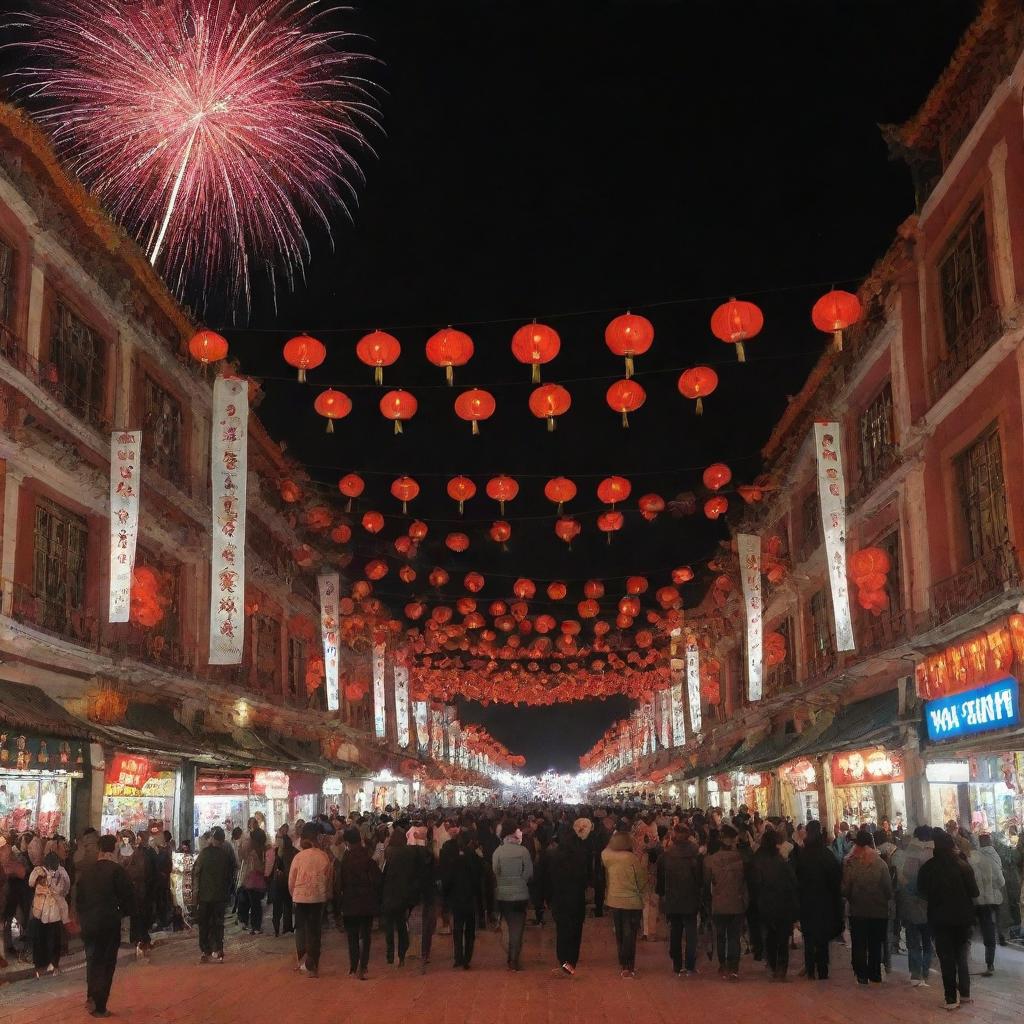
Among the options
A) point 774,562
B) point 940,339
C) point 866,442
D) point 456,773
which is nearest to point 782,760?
point 774,562

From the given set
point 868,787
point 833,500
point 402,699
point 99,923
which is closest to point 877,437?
point 833,500

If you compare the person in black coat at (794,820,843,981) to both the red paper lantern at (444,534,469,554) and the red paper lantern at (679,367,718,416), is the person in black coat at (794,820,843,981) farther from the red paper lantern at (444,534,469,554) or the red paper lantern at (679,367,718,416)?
the red paper lantern at (444,534,469,554)

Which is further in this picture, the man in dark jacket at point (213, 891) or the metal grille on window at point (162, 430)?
the metal grille on window at point (162, 430)

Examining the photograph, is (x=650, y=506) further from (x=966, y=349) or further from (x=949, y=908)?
(x=949, y=908)

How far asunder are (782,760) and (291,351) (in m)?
17.5

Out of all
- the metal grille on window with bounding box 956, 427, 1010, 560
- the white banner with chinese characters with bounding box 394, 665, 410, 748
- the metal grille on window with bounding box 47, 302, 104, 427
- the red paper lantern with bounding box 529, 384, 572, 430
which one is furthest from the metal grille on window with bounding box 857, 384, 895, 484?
the white banner with chinese characters with bounding box 394, 665, 410, 748

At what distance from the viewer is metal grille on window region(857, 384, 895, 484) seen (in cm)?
2278

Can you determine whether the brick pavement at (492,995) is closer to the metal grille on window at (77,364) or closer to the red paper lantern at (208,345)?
the red paper lantern at (208,345)

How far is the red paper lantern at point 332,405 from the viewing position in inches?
745

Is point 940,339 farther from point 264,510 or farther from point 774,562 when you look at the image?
point 264,510

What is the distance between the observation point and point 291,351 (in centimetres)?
1628

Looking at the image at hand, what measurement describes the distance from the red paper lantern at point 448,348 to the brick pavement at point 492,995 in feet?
24.5

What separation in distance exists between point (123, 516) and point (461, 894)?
34.1ft

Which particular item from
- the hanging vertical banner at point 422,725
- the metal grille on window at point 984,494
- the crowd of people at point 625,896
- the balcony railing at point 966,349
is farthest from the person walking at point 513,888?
the hanging vertical banner at point 422,725
